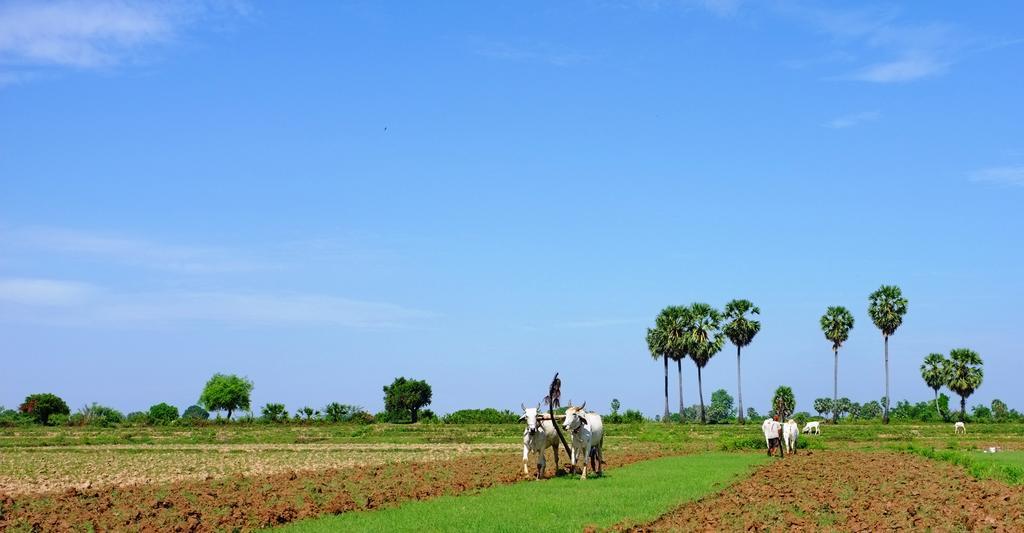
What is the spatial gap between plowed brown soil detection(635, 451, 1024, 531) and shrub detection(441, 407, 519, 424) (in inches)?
2809

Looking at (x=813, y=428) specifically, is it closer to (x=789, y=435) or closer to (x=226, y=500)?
(x=789, y=435)

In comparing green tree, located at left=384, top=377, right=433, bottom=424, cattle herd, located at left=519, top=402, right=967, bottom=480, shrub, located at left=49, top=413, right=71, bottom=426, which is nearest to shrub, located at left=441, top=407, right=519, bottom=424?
green tree, located at left=384, top=377, right=433, bottom=424

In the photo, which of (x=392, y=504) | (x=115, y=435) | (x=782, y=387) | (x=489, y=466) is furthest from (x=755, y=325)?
(x=392, y=504)

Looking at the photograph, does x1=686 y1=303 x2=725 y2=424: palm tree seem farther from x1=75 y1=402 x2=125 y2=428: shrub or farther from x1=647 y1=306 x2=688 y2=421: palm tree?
x1=75 y1=402 x2=125 y2=428: shrub

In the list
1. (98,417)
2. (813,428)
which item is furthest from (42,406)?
(813,428)

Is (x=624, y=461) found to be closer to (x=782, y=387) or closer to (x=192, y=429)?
(x=192, y=429)

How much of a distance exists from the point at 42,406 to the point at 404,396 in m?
41.5

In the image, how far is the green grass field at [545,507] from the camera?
19.0 metres

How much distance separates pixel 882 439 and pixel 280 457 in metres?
42.2

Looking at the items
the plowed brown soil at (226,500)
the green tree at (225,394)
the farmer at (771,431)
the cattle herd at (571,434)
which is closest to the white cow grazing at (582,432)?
the cattle herd at (571,434)

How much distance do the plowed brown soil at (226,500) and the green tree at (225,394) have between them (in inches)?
4221

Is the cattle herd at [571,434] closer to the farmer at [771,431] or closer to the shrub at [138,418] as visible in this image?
the farmer at [771,431]

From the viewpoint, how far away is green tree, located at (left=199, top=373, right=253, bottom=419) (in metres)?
132

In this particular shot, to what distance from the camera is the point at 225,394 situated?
433ft
